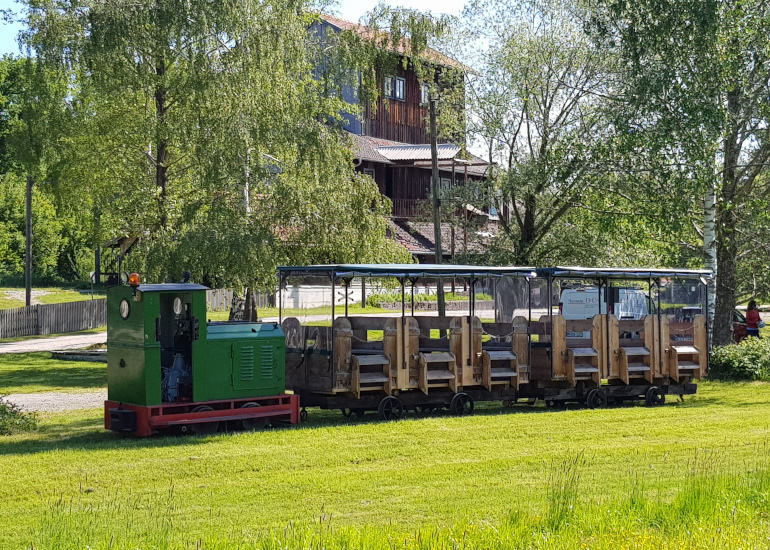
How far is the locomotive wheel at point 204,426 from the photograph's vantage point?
1602 cm

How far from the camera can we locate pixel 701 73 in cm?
2498

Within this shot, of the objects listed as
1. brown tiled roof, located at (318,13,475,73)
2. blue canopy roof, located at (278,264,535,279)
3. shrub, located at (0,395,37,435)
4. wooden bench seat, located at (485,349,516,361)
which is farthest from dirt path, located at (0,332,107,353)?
wooden bench seat, located at (485,349,516,361)

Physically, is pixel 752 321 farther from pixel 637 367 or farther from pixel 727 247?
pixel 637 367

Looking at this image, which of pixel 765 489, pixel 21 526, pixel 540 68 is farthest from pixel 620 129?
pixel 21 526

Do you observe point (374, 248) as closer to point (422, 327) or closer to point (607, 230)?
point (607, 230)

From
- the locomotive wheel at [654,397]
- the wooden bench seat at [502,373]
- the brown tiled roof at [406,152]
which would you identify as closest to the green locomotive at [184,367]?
the wooden bench seat at [502,373]

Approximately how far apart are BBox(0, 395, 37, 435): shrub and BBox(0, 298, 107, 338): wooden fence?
2709 centimetres

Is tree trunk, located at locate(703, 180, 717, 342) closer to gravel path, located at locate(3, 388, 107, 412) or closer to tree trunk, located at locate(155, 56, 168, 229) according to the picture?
tree trunk, located at locate(155, 56, 168, 229)

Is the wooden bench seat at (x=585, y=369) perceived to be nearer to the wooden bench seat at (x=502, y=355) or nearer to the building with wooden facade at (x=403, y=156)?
the wooden bench seat at (x=502, y=355)

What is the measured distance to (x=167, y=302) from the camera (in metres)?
16.2

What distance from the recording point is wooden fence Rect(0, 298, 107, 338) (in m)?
44.0

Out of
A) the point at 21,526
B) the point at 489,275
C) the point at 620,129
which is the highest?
the point at 620,129

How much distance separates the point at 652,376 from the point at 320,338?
7.13 m

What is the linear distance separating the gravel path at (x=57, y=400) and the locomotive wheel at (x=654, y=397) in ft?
36.8
